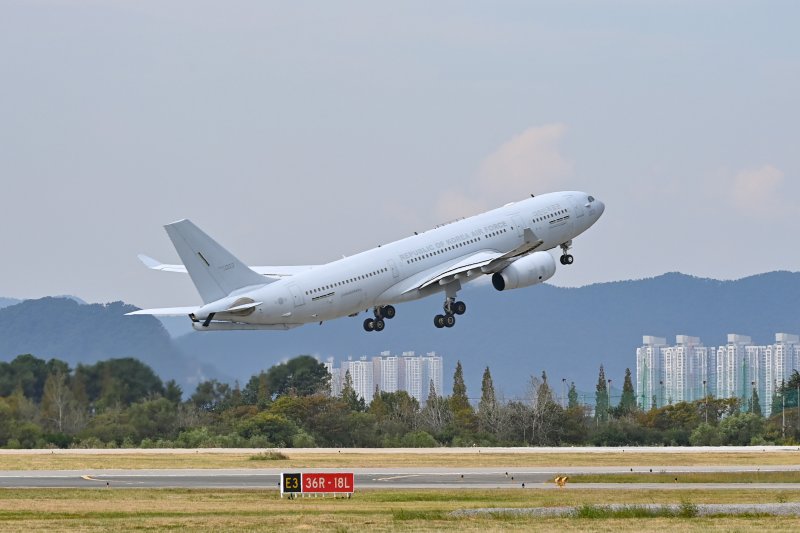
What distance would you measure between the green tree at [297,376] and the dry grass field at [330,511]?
4275 cm

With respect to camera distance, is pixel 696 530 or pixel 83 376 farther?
pixel 83 376

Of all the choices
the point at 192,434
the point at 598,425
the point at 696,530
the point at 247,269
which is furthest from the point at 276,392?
the point at 696,530

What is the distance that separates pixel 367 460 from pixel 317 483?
2476cm

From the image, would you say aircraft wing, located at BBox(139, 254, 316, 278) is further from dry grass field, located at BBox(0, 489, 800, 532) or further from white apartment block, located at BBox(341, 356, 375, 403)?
white apartment block, located at BBox(341, 356, 375, 403)

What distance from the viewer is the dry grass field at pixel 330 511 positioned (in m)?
51.3

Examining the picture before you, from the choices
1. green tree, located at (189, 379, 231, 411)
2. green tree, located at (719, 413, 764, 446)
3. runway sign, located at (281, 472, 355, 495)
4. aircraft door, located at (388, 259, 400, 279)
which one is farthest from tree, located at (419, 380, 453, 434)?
runway sign, located at (281, 472, 355, 495)

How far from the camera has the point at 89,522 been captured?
53812mm

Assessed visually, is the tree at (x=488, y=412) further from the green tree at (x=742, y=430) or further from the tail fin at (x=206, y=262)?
the tail fin at (x=206, y=262)

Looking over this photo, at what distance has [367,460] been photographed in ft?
294

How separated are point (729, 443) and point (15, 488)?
195ft

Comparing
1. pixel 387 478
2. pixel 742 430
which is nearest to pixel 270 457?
pixel 387 478

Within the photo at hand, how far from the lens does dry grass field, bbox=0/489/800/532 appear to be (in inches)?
2021

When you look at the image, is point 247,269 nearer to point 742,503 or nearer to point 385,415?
point 742,503

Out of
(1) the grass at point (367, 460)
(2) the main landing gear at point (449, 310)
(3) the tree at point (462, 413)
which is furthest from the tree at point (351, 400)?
(2) the main landing gear at point (449, 310)
